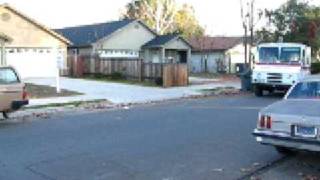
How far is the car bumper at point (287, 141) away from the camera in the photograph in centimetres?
894

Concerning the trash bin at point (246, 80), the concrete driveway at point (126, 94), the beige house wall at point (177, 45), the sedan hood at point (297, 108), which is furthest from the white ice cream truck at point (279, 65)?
the beige house wall at point (177, 45)

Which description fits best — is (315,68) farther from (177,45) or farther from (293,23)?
(177,45)

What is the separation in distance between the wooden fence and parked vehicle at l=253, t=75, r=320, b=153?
75.0 feet

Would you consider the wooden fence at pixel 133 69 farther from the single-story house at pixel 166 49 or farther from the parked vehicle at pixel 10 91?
the parked vehicle at pixel 10 91

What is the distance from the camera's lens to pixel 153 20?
81.4 meters

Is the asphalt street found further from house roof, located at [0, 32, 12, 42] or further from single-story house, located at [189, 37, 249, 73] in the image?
single-story house, located at [189, 37, 249, 73]

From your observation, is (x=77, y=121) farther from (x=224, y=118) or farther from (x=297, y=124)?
(x=297, y=124)

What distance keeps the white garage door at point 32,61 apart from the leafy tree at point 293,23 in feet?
66.2

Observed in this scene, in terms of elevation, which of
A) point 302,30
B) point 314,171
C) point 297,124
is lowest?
point 314,171

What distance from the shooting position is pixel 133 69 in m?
38.1

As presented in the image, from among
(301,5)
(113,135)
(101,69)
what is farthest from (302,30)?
(113,135)

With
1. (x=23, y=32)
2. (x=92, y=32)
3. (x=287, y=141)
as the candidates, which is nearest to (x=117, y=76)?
(x=23, y=32)

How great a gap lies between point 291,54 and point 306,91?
15.6m

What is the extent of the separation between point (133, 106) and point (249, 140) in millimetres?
10173
